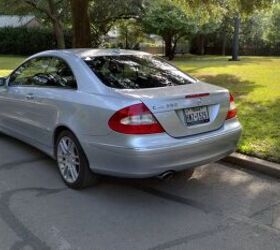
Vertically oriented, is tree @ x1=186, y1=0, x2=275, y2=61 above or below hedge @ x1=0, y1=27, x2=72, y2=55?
above

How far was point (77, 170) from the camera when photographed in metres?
5.28

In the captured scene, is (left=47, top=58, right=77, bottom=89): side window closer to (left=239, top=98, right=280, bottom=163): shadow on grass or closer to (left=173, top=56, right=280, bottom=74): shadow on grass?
(left=239, top=98, right=280, bottom=163): shadow on grass

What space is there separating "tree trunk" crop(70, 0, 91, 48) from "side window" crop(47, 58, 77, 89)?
6.34 meters

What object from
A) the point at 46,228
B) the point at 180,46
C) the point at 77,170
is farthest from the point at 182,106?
the point at 180,46

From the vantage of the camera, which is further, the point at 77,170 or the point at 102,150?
the point at 77,170

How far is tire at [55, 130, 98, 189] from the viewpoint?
5.13m

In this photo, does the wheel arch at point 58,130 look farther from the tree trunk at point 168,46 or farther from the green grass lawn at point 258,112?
the tree trunk at point 168,46

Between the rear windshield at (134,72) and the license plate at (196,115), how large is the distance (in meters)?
0.58

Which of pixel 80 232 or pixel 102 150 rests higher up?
pixel 102 150

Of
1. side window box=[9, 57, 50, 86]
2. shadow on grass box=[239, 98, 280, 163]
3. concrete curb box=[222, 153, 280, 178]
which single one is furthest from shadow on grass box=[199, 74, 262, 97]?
side window box=[9, 57, 50, 86]

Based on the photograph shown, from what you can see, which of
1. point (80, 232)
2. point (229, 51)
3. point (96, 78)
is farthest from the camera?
point (229, 51)

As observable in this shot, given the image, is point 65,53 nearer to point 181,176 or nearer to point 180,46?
point 181,176

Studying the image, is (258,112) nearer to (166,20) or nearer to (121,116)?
(121,116)

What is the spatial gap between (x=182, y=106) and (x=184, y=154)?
0.48 meters
